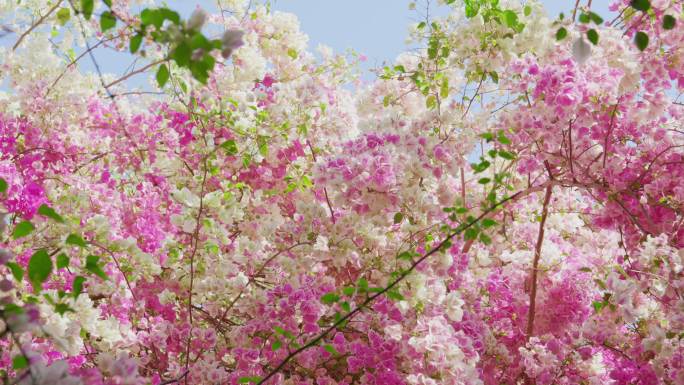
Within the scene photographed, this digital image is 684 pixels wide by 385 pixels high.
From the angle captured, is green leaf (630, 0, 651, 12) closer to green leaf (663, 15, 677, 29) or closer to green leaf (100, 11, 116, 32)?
green leaf (663, 15, 677, 29)

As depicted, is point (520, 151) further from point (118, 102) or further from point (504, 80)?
point (118, 102)

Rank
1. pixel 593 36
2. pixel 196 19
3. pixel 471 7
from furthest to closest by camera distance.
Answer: pixel 471 7, pixel 593 36, pixel 196 19

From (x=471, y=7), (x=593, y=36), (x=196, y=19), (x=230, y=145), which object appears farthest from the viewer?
(x=471, y=7)

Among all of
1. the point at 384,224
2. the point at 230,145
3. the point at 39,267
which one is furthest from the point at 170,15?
the point at 384,224

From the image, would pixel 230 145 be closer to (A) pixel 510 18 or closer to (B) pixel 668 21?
(A) pixel 510 18

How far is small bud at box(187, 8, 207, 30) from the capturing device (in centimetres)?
114

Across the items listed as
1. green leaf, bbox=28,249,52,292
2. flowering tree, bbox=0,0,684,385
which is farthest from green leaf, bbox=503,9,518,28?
green leaf, bbox=28,249,52,292

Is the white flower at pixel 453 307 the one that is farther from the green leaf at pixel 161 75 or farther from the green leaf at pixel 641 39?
the green leaf at pixel 161 75

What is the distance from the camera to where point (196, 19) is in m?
1.14

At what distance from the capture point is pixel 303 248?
2.91 meters

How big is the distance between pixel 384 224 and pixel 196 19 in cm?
173

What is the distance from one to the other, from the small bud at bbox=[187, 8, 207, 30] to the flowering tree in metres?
1.03

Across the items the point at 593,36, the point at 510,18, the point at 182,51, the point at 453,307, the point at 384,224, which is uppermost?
the point at 510,18

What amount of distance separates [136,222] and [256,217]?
66 cm
